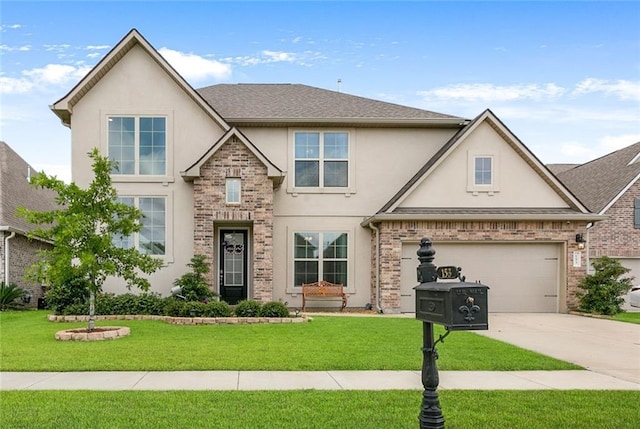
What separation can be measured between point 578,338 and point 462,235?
5.32 metres

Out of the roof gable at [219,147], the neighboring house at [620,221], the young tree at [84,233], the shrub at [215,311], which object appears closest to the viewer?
the young tree at [84,233]

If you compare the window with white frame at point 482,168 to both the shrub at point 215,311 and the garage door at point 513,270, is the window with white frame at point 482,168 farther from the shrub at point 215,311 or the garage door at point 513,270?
the shrub at point 215,311

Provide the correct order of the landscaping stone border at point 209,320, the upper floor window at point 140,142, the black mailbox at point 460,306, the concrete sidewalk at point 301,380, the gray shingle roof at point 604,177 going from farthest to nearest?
the gray shingle roof at point 604,177 → the upper floor window at point 140,142 → the landscaping stone border at point 209,320 → the concrete sidewalk at point 301,380 → the black mailbox at point 460,306

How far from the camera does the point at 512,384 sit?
6.93 meters

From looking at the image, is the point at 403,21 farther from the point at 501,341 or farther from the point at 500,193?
the point at 501,341

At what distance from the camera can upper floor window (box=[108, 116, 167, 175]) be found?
16.6 meters

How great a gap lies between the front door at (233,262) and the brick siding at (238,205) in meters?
1.26

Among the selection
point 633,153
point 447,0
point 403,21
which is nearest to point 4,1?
point 403,21

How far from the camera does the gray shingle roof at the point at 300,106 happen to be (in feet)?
56.5

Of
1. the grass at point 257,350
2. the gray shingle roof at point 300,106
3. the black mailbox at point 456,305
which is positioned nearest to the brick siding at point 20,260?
the grass at point 257,350

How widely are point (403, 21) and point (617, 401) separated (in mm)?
10033

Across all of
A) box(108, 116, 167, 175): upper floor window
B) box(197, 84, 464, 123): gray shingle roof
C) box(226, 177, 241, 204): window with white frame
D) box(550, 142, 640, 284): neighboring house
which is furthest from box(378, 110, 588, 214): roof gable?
box(108, 116, 167, 175): upper floor window

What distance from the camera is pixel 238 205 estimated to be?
51.7ft

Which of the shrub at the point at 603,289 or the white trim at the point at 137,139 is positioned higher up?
the white trim at the point at 137,139
